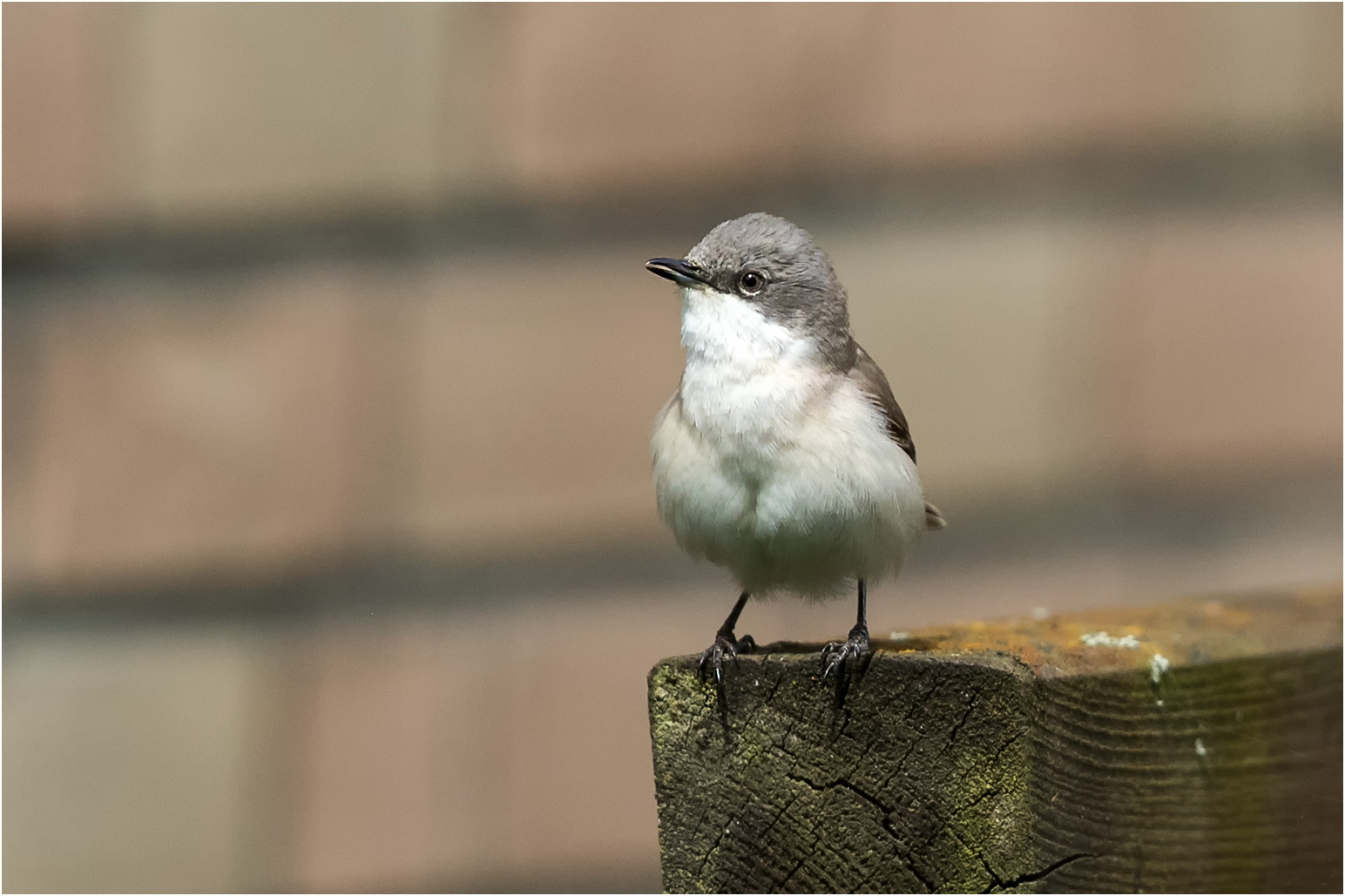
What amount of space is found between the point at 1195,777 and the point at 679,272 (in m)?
1.49

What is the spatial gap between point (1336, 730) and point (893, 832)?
1223mm

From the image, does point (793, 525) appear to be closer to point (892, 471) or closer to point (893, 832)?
point (892, 471)

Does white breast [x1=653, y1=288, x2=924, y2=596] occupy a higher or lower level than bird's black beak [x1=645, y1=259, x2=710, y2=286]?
lower

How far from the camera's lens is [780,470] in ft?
9.25

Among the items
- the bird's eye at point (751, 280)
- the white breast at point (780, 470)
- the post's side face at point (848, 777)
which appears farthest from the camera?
the bird's eye at point (751, 280)

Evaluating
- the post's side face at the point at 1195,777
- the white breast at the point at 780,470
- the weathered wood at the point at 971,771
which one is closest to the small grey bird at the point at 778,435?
the white breast at the point at 780,470

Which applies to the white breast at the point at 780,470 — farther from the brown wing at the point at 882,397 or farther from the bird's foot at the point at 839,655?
the bird's foot at the point at 839,655

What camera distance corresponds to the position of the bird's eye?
10.3 feet

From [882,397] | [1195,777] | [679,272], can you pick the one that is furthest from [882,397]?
[1195,777]

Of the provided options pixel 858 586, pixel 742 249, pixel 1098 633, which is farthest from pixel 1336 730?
pixel 742 249

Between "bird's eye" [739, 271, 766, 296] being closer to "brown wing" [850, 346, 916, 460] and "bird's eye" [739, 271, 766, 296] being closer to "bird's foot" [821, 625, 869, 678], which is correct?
"brown wing" [850, 346, 916, 460]

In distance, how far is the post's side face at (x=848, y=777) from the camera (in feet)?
5.89

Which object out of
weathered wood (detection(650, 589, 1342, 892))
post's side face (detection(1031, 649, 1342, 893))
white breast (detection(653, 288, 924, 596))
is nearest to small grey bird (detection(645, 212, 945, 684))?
white breast (detection(653, 288, 924, 596))

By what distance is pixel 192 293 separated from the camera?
5152mm
